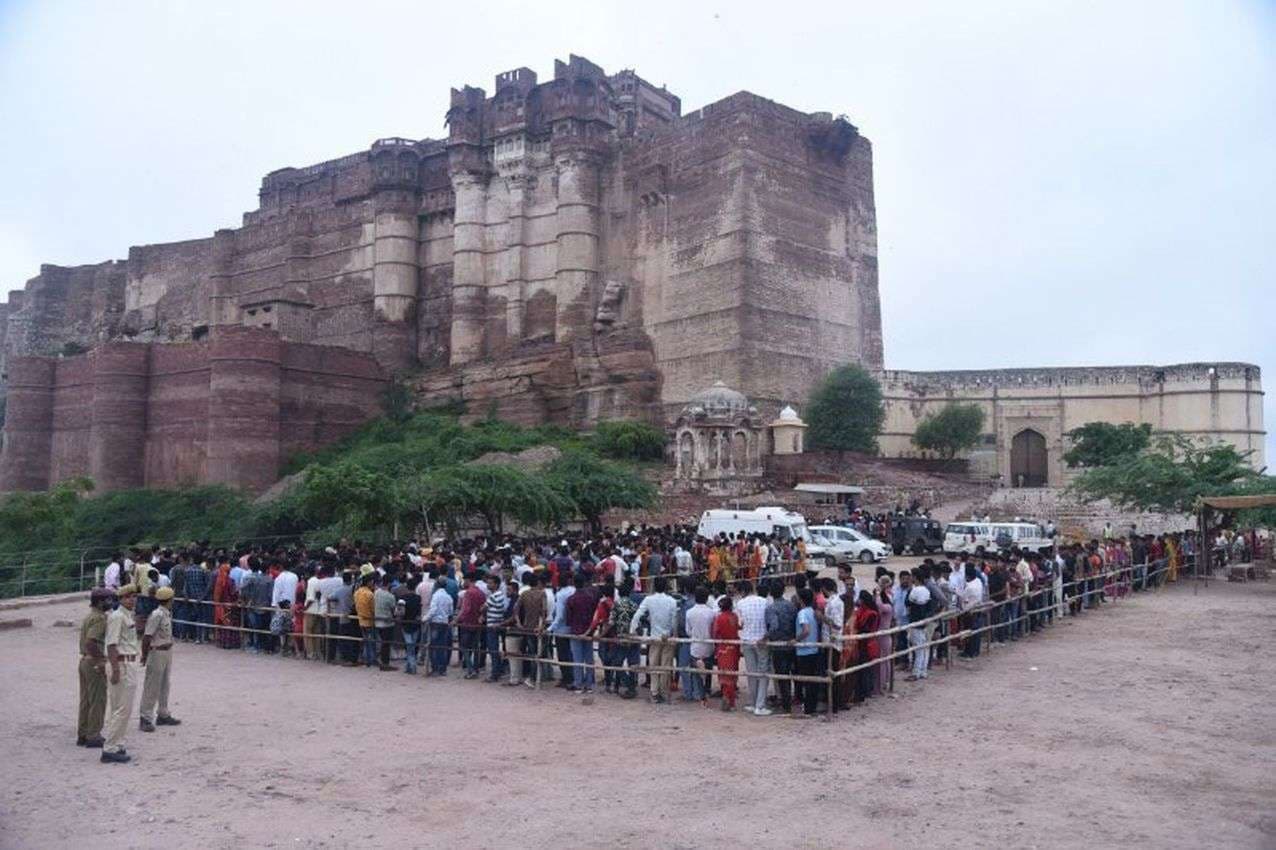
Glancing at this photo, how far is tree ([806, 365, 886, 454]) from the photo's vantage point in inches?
1532

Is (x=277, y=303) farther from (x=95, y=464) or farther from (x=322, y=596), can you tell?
(x=322, y=596)

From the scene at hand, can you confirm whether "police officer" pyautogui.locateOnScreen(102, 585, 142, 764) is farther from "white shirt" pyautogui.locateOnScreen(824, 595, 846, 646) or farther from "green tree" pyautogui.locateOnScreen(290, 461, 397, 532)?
"green tree" pyautogui.locateOnScreen(290, 461, 397, 532)

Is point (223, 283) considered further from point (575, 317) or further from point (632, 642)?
point (632, 642)

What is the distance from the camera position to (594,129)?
148 feet

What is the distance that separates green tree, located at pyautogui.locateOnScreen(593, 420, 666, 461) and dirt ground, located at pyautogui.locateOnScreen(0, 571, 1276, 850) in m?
25.3

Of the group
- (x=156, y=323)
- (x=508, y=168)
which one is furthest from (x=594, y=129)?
(x=156, y=323)

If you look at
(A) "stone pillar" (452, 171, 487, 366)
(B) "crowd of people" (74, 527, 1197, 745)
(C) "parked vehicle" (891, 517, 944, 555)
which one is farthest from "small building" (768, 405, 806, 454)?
(B) "crowd of people" (74, 527, 1197, 745)

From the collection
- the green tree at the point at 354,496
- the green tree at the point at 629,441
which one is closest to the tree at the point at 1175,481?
the green tree at the point at 629,441

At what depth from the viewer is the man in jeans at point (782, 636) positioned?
10.2m

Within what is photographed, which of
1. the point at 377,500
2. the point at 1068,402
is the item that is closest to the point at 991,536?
the point at 377,500

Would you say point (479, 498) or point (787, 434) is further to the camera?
point (787, 434)

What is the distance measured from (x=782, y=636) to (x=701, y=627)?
859 millimetres

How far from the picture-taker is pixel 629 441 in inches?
1486

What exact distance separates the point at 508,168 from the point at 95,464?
20.9 metres
